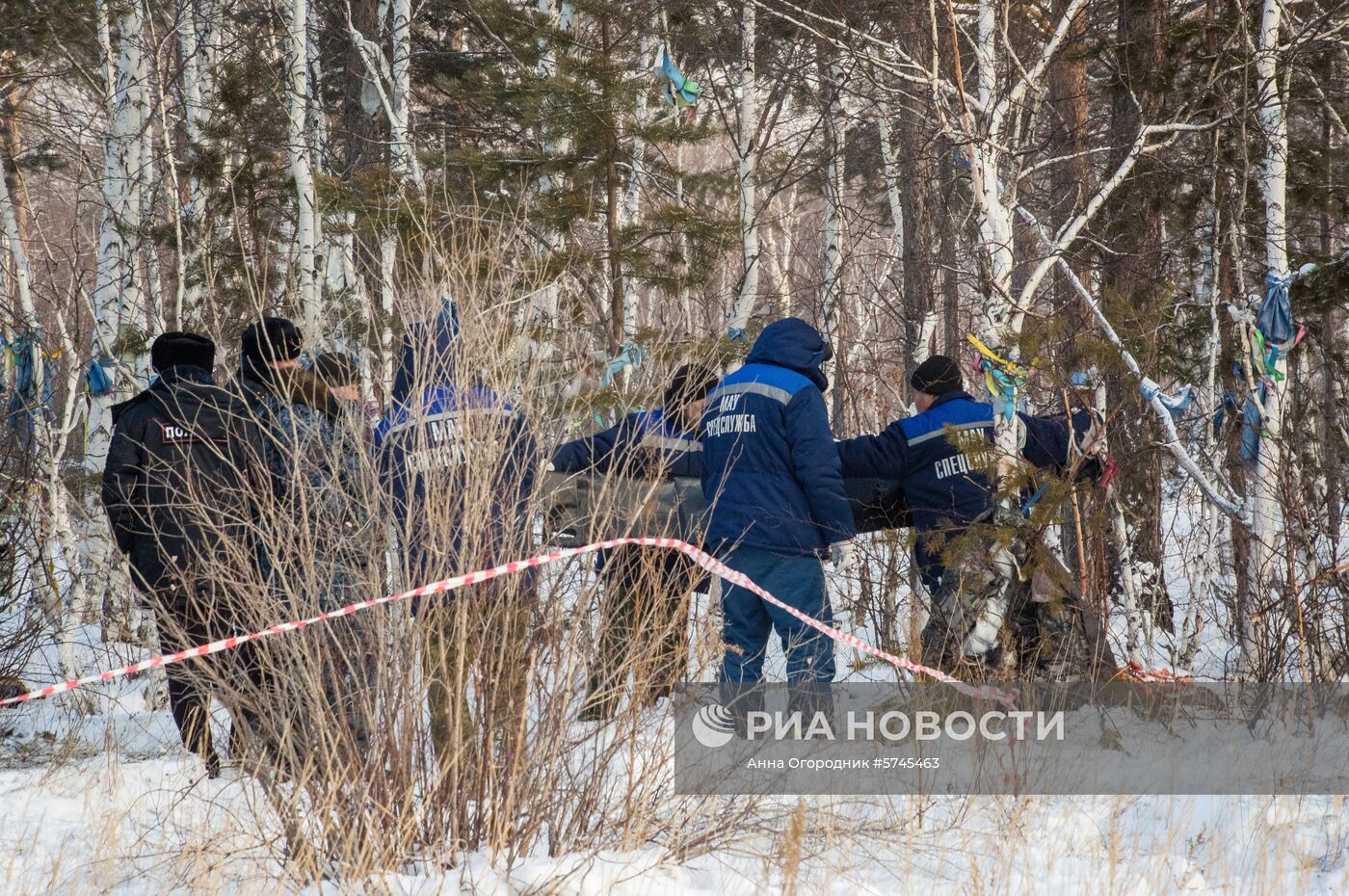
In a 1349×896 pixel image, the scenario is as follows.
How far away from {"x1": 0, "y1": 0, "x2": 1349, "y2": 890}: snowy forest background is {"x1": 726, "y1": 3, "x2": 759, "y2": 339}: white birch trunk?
3 cm

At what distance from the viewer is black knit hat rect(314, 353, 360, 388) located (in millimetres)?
3582

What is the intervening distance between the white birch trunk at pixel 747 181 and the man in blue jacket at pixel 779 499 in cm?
223

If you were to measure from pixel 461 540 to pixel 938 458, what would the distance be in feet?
8.64

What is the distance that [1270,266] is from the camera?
5.18 metres

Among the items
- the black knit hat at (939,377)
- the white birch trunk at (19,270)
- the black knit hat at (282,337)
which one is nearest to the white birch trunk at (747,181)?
the black knit hat at (939,377)

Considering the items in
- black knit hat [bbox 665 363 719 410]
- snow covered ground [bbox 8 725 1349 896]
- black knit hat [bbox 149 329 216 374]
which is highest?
black knit hat [bbox 149 329 216 374]

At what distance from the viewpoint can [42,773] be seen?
5.00 metres

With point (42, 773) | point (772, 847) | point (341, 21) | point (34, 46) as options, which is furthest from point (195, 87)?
point (772, 847)

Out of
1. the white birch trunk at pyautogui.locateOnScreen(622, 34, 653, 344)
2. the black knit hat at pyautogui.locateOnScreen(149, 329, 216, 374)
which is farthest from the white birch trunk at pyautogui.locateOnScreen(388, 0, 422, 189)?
the black knit hat at pyautogui.locateOnScreen(149, 329, 216, 374)

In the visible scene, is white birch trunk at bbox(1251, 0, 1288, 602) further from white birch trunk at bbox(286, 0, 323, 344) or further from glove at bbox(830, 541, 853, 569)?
white birch trunk at bbox(286, 0, 323, 344)

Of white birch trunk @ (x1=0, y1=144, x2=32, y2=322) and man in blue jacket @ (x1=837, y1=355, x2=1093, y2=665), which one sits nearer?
man in blue jacket @ (x1=837, y1=355, x2=1093, y2=665)

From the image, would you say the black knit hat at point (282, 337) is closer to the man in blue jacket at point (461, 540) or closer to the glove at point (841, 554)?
the man in blue jacket at point (461, 540)

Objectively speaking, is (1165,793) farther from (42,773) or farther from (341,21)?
(341,21)

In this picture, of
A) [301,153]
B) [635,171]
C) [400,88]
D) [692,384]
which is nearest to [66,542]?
[301,153]
